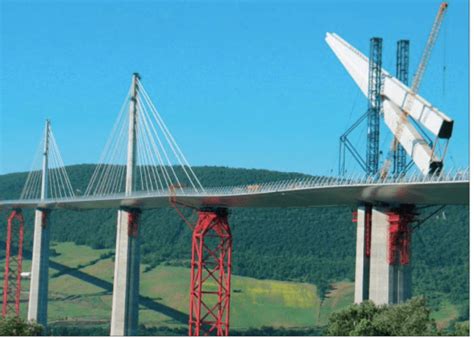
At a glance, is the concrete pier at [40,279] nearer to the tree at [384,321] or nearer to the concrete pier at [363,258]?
the concrete pier at [363,258]

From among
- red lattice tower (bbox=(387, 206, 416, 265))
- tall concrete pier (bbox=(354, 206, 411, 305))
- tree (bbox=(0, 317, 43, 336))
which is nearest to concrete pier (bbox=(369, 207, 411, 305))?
tall concrete pier (bbox=(354, 206, 411, 305))

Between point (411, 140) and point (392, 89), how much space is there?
25.0 feet

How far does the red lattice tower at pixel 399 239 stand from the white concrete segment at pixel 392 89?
8.18 metres

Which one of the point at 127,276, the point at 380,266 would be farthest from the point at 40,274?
the point at 380,266

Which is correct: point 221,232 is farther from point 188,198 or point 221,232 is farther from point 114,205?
point 114,205

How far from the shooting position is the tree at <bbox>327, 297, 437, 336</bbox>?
68.4 m

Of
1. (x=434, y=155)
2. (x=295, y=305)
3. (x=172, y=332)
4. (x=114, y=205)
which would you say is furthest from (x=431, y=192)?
(x=295, y=305)

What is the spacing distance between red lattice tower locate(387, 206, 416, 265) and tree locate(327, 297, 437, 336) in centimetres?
989

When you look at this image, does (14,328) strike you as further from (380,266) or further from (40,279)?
(40,279)

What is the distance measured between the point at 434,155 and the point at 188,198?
34.4 meters

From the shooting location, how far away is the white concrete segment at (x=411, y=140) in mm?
83875

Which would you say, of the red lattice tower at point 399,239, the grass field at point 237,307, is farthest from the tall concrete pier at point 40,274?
the red lattice tower at point 399,239

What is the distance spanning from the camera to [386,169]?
98000 mm

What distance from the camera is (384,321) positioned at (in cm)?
7075
